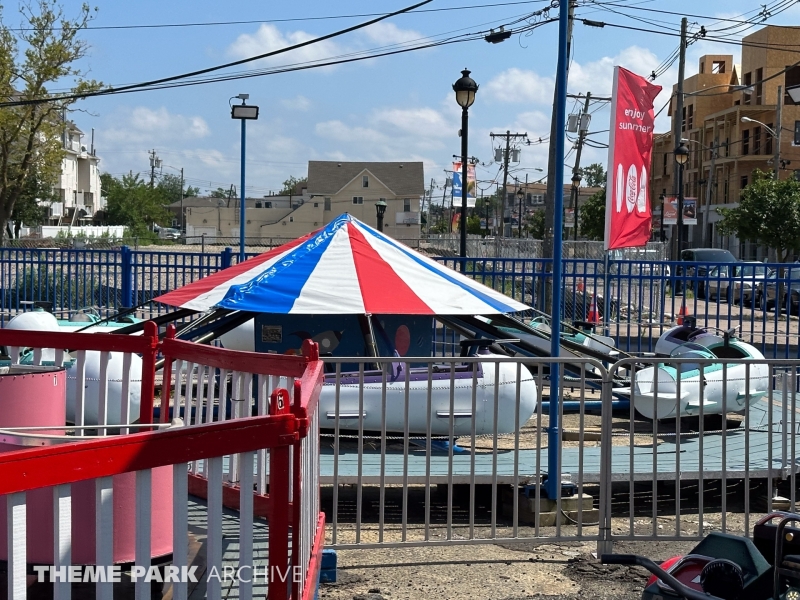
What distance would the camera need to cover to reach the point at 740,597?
388 centimetres

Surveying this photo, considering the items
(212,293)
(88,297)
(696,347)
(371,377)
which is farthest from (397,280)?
(88,297)

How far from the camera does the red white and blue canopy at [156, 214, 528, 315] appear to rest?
838cm

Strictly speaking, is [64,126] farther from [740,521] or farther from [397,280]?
[740,521]

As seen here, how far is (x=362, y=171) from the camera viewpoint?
355 ft

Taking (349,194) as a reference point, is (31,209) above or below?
below

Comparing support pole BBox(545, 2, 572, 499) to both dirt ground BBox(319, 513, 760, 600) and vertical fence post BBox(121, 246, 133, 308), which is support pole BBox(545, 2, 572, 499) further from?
vertical fence post BBox(121, 246, 133, 308)

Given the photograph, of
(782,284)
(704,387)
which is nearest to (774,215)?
(782,284)

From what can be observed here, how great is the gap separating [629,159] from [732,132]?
68.1 meters

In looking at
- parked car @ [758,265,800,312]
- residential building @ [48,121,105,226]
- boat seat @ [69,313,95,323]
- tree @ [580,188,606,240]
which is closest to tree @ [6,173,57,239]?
residential building @ [48,121,105,226]

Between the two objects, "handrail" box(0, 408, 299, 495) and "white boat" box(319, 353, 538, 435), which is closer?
"handrail" box(0, 408, 299, 495)

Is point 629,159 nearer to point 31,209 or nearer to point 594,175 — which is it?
point 31,209

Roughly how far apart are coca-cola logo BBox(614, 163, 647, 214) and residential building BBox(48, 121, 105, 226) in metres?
81.5

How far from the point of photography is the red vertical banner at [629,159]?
29.8 feet

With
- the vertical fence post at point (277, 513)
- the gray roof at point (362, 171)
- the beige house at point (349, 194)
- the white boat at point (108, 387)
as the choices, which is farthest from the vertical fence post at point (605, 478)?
the gray roof at point (362, 171)
